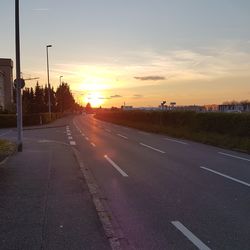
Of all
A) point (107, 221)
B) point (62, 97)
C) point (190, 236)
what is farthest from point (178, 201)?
point (62, 97)

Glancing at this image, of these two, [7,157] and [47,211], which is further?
[7,157]

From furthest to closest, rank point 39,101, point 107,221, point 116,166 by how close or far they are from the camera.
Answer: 1. point 39,101
2. point 116,166
3. point 107,221

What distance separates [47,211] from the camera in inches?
282

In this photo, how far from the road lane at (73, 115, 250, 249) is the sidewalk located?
0.58m

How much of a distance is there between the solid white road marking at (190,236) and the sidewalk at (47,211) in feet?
3.82

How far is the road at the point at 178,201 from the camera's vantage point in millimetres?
5895

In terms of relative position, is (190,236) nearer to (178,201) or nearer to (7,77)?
(178,201)

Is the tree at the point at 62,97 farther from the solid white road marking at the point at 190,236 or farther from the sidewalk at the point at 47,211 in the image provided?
the solid white road marking at the point at 190,236

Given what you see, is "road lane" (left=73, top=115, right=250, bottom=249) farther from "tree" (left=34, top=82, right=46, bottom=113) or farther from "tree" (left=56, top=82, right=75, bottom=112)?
"tree" (left=56, top=82, right=75, bottom=112)

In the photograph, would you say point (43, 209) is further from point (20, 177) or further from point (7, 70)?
point (7, 70)

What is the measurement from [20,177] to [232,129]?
1752 cm

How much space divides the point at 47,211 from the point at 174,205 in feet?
7.73

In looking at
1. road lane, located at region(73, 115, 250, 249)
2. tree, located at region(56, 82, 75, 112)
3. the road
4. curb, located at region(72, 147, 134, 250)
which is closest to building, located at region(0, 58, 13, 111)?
tree, located at region(56, 82, 75, 112)

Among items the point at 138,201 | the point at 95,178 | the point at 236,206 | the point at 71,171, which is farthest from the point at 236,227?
the point at 71,171
